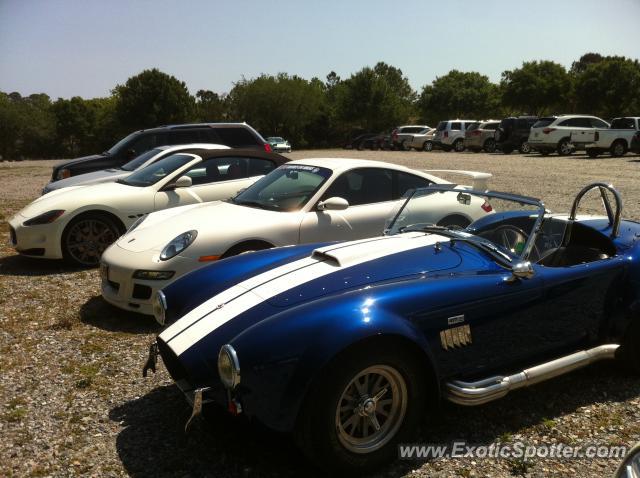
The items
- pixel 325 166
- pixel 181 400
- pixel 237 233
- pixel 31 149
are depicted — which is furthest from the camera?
pixel 31 149

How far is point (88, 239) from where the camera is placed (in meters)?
6.82

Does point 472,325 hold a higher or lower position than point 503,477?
higher

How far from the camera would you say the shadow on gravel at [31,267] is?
22.0ft

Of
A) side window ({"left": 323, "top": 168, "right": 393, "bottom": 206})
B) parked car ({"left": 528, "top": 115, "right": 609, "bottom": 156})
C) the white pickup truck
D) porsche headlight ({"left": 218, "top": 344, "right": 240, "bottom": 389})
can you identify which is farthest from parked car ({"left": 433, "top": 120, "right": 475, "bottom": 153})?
porsche headlight ({"left": 218, "top": 344, "right": 240, "bottom": 389})

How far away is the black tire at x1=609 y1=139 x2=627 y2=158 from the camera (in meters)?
22.3

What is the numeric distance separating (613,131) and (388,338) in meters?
23.4

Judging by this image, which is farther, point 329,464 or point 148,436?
point 148,436

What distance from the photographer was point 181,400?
3.49 metres

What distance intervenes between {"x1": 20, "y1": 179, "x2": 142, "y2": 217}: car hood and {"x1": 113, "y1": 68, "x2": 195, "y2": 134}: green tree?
155ft

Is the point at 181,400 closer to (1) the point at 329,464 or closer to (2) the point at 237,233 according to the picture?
(1) the point at 329,464

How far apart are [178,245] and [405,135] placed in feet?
105

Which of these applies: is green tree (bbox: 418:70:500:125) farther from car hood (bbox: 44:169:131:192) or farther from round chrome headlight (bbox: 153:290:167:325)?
round chrome headlight (bbox: 153:290:167:325)

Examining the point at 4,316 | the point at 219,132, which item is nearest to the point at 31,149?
the point at 219,132

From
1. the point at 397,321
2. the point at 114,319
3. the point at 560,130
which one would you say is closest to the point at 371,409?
the point at 397,321
